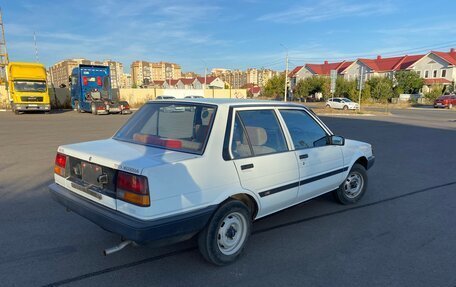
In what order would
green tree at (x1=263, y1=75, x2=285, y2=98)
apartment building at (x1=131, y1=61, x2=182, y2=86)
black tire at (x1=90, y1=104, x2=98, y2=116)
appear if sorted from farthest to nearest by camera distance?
apartment building at (x1=131, y1=61, x2=182, y2=86)
green tree at (x1=263, y1=75, x2=285, y2=98)
black tire at (x1=90, y1=104, x2=98, y2=116)

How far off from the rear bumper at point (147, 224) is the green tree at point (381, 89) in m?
53.7

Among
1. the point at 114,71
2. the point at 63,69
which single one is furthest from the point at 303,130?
the point at 114,71

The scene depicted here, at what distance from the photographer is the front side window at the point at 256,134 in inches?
125

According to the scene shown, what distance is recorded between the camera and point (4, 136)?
11.6 m

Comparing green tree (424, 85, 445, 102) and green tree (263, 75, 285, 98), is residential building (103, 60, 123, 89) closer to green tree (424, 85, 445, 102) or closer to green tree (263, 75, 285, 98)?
green tree (263, 75, 285, 98)

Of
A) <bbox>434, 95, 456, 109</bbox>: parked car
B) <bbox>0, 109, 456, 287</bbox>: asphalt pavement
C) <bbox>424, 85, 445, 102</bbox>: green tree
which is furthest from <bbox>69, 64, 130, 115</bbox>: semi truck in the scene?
<bbox>424, 85, 445, 102</bbox>: green tree

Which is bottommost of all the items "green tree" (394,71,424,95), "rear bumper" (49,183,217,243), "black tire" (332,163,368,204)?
"black tire" (332,163,368,204)

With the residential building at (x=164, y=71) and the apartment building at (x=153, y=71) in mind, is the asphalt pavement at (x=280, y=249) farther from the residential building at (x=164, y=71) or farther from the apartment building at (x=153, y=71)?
the residential building at (x=164, y=71)

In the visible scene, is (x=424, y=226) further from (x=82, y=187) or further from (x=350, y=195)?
(x=82, y=187)

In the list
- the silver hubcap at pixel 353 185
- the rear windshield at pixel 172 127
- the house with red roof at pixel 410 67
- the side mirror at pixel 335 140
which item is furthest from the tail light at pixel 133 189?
the house with red roof at pixel 410 67

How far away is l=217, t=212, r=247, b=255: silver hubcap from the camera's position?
Answer: 3.11 m

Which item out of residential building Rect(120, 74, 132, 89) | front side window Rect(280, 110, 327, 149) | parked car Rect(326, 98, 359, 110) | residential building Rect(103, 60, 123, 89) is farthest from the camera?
residential building Rect(120, 74, 132, 89)

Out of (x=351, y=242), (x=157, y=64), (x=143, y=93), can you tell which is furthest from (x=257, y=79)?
(x=351, y=242)

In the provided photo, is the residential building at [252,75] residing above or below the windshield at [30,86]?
above
